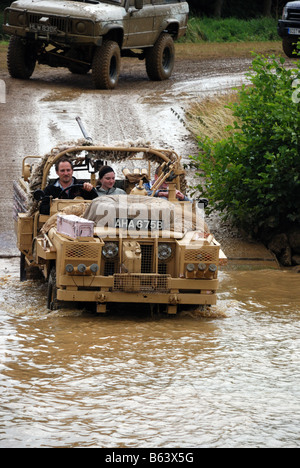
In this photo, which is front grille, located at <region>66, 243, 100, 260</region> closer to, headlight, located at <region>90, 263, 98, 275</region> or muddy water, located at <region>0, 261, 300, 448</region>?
headlight, located at <region>90, 263, 98, 275</region>

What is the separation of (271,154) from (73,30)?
23.2 ft

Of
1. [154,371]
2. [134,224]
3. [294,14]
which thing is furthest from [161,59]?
[154,371]

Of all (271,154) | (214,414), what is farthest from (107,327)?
(271,154)

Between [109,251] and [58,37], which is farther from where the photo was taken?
[58,37]

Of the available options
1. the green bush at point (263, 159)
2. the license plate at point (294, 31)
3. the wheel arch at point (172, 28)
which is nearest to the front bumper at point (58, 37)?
the wheel arch at point (172, 28)

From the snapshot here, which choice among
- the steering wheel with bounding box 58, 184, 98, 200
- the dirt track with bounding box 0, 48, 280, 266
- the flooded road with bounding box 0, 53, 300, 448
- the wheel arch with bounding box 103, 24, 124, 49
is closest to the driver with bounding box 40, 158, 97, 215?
the steering wheel with bounding box 58, 184, 98, 200

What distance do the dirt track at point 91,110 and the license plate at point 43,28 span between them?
1468mm

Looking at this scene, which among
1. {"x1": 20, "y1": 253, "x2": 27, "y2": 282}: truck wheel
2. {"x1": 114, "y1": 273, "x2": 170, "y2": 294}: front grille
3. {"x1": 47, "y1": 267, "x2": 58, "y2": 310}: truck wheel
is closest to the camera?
{"x1": 114, "y1": 273, "x2": 170, "y2": 294}: front grille

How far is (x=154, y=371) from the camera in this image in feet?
25.6

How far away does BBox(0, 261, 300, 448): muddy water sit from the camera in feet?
21.2

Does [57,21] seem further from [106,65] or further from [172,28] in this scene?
[172,28]

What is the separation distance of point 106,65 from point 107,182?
30.9 feet

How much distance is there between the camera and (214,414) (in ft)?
22.4

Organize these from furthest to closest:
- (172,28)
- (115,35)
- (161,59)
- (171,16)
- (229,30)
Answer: (229,30) → (172,28) → (161,59) → (171,16) → (115,35)
